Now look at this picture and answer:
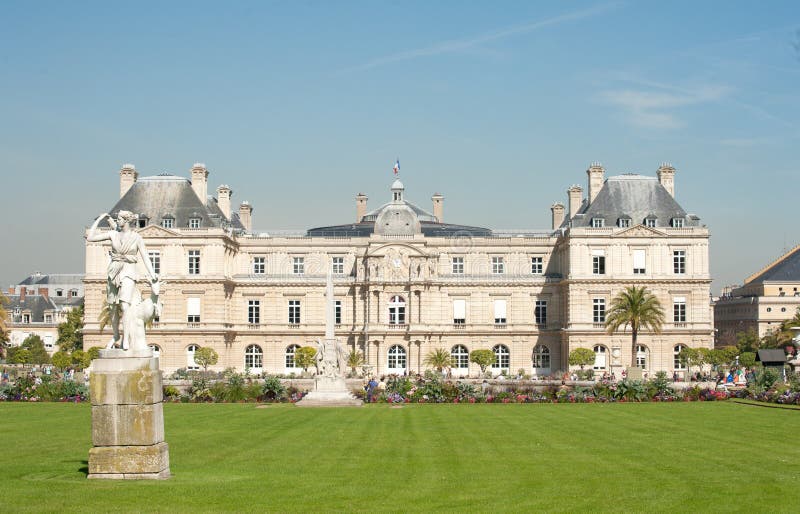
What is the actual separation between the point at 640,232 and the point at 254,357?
33.3 m

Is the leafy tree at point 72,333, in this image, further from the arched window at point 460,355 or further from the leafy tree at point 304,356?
the arched window at point 460,355

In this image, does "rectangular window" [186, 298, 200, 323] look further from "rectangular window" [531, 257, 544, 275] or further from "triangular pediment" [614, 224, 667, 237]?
"triangular pediment" [614, 224, 667, 237]

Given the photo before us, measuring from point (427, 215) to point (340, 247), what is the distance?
1484cm

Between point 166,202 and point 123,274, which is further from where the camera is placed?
point 166,202

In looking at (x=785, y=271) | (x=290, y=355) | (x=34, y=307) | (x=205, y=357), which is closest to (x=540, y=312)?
(x=290, y=355)

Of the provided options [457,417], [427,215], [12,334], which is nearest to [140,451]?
[457,417]

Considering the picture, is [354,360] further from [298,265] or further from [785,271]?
[785,271]

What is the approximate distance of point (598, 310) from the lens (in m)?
83.8

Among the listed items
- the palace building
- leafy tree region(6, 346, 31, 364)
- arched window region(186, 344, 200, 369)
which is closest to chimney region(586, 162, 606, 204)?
the palace building

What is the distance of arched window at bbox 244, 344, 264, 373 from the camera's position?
88.9m

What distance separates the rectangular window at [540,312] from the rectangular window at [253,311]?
23.2m

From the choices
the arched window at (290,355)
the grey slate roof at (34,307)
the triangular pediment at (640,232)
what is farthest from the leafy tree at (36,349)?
the triangular pediment at (640,232)

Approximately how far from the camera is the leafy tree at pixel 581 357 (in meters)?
80.2

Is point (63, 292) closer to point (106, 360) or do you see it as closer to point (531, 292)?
point (531, 292)
